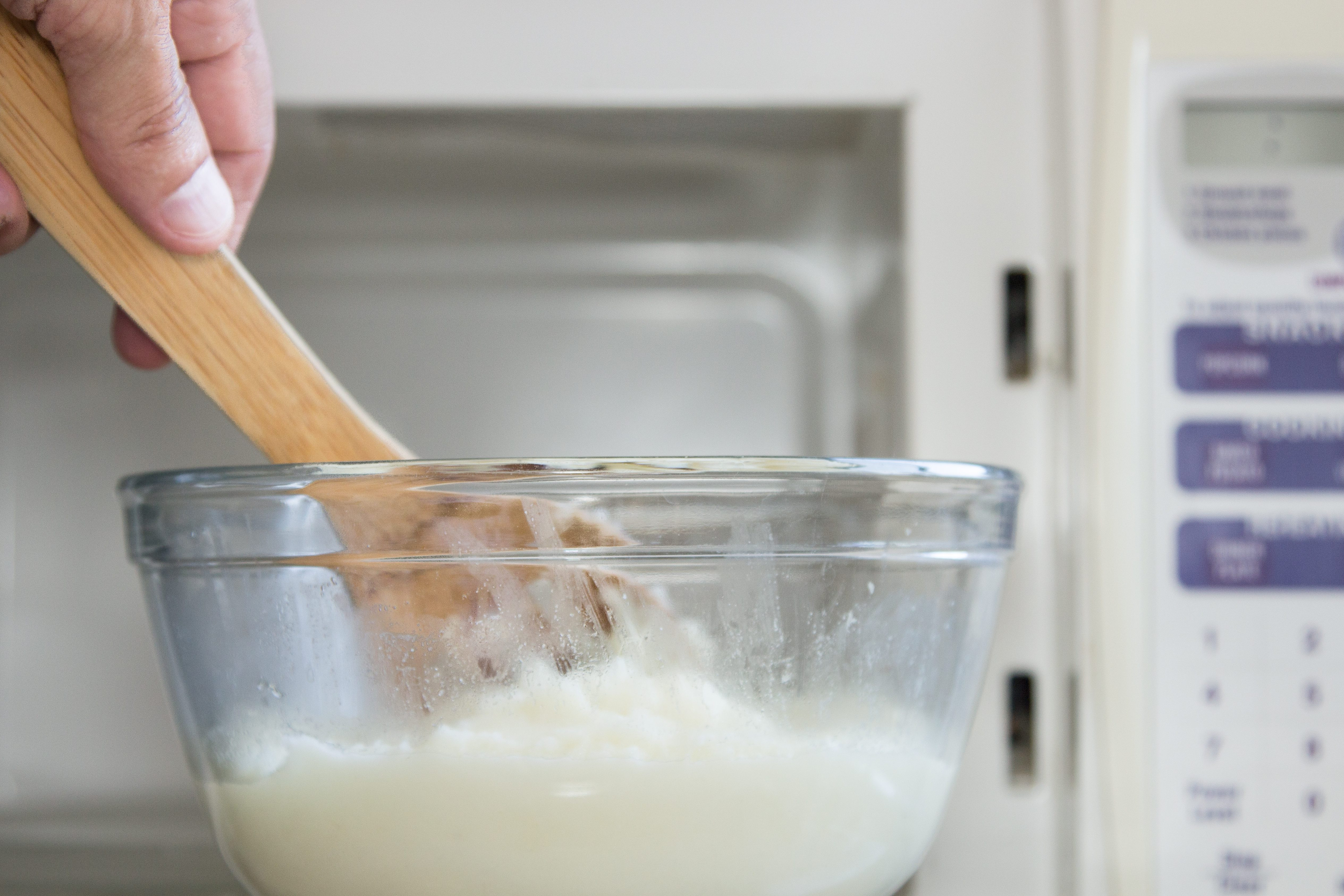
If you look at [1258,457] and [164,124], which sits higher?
[164,124]

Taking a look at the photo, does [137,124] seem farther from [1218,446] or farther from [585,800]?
[1218,446]

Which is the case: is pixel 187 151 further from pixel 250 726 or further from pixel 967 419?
pixel 967 419

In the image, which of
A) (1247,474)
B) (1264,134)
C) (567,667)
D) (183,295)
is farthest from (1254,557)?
(183,295)

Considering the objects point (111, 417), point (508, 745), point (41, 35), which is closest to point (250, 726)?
point (508, 745)

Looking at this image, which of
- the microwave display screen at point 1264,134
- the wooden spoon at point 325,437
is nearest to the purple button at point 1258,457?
the microwave display screen at point 1264,134

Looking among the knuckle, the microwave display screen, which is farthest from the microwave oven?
the knuckle

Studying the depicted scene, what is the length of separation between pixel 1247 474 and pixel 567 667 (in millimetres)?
275

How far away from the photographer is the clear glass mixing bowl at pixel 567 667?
288mm

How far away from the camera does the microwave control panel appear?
0.40 m

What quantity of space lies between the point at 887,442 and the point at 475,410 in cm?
24

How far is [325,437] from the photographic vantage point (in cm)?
35

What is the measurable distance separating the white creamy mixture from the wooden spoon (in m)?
0.02

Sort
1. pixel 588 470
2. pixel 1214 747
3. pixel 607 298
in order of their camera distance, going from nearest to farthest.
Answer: pixel 588 470, pixel 1214 747, pixel 607 298

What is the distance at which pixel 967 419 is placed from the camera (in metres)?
0.43
